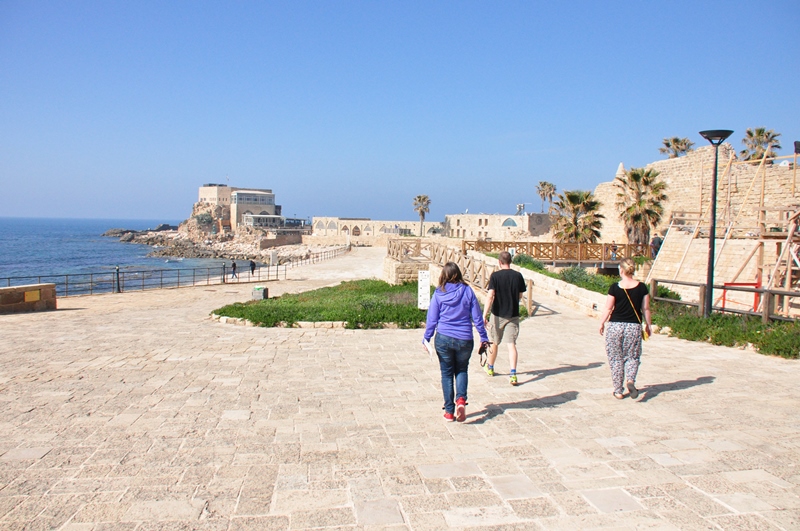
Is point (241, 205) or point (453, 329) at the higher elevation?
point (241, 205)

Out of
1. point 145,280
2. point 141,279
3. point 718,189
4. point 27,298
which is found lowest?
point 145,280

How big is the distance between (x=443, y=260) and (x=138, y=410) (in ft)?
52.5

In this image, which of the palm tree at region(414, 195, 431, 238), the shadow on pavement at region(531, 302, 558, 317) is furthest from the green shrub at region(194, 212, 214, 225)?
the shadow on pavement at region(531, 302, 558, 317)

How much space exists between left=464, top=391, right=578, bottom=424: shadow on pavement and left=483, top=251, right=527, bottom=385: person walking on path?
666 millimetres

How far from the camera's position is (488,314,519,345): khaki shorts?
687cm

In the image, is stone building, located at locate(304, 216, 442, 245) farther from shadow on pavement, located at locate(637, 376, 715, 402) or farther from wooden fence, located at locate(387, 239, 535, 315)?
shadow on pavement, located at locate(637, 376, 715, 402)

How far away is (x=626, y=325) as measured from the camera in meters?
5.96

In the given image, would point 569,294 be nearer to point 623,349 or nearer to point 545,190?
point 623,349

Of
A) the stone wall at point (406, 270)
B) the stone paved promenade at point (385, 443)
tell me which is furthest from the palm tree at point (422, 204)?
the stone paved promenade at point (385, 443)

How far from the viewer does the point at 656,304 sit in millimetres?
12062

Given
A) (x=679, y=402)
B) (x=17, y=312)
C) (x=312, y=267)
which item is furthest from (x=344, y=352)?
(x=312, y=267)

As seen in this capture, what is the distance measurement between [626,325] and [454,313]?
222cm

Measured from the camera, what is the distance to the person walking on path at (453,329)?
5.18 metres

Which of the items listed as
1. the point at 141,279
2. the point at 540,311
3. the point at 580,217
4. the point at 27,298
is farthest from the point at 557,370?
the point at 141,279
